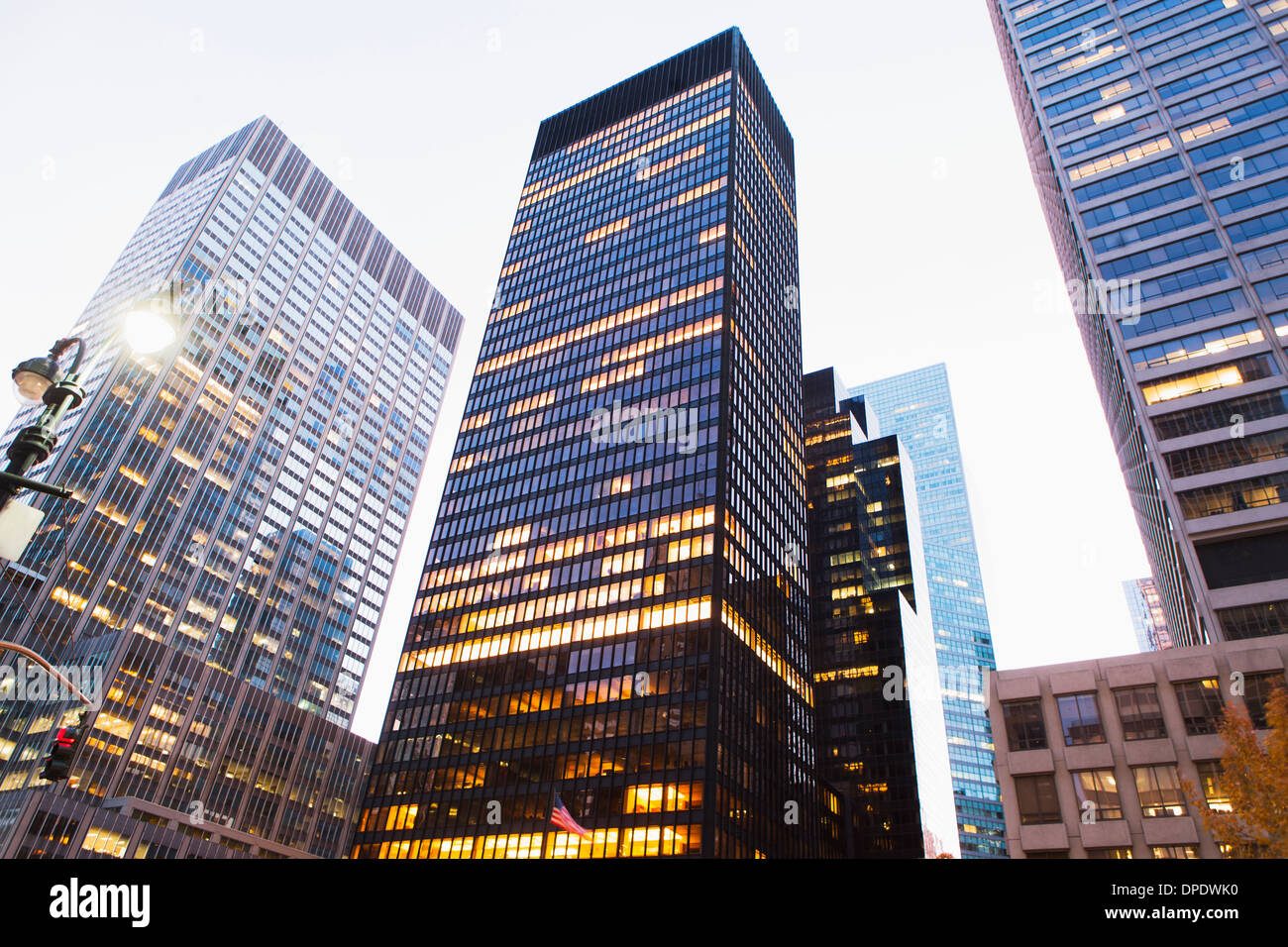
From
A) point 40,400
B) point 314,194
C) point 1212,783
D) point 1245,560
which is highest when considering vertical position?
point 314,194

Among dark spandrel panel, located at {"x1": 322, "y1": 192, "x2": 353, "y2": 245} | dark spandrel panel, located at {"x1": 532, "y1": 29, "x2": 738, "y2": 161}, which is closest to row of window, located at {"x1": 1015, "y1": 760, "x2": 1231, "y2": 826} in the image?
dark spandrel panel, located at {"x1": 532, "y1": 29, "x2": 738, "y2": 161}

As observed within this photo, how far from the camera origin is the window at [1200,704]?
5016cm

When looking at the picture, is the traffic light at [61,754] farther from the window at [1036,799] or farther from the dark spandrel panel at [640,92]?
the dark spandrel panel at [640,92]

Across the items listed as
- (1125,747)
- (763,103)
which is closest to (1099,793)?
(1125,747)

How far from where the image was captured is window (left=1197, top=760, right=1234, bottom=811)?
155ft

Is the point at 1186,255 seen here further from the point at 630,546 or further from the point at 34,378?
the point at 34,378

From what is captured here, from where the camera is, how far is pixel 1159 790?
1932 inches

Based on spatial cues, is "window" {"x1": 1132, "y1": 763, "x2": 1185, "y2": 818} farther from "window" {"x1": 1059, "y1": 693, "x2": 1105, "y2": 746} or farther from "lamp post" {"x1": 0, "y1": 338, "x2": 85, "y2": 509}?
"lamp post" {"x1": 0, "y1": 338, "x2": 85, "y2": 509}

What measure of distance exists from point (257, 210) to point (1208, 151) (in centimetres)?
17176

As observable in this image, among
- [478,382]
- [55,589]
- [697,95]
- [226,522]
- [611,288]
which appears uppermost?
[697,95]

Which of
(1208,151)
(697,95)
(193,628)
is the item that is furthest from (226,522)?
(1208,151)

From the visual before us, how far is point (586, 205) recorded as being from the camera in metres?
134

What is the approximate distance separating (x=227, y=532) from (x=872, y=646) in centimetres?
11682
